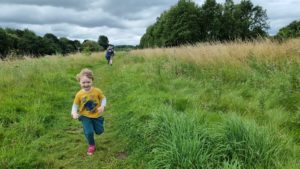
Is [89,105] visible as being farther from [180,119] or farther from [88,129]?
[180,119]

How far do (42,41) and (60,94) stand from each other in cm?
5275

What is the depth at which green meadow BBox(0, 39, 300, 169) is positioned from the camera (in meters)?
3.29

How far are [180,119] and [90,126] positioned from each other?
1.55 metres

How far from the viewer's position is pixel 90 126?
4.52m

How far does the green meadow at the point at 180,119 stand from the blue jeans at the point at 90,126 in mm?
237

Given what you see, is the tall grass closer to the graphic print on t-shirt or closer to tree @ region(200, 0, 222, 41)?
the graphic print on t-shirt

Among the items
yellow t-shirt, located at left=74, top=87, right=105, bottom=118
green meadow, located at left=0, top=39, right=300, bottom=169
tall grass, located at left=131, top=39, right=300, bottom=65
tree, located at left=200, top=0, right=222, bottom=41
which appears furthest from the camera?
tree, located at left=200, top=0, right=222, bottom=41

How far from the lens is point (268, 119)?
465 cm

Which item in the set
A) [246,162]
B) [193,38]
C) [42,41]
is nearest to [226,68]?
[246,162]

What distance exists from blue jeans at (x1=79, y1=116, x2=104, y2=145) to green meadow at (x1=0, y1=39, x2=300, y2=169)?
0.24 metres

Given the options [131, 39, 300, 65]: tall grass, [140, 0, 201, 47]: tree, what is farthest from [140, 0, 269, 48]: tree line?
[131, 39, 300, 65]: tall grass

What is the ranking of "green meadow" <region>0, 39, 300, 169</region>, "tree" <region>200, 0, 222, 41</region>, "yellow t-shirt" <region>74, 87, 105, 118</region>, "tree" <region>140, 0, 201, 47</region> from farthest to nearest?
"tree" <region>200, 0, 222, 41</region> → "tree" <region>140, 0, 201, 47</region> → "yellow t-shirt" <region>74, 87, 105, 118</region> → "green meadow" <region>0, 39, 300, 169</region>

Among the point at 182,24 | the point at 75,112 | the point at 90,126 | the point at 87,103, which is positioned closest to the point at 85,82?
the point at 87,103

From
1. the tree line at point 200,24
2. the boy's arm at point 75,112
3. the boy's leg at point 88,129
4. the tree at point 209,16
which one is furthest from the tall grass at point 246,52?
the tree at point 209,16
